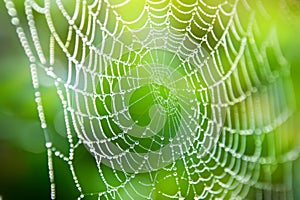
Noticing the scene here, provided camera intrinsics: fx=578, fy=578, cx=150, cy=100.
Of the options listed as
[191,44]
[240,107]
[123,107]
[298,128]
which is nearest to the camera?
[123,107]

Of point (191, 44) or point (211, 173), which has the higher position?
point (191, 44)

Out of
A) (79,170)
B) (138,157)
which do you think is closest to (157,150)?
(138,157)

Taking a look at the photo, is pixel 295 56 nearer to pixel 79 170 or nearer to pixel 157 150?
pixel 157 150

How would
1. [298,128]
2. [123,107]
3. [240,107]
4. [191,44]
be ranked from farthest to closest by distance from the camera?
A: [298,128], [240,107], [191,44], [123,107]

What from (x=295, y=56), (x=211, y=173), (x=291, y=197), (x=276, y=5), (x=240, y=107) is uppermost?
(x=276, y=5)

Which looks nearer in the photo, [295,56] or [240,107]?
[240,107]

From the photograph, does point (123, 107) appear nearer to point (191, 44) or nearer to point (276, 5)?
point (191, 44)
